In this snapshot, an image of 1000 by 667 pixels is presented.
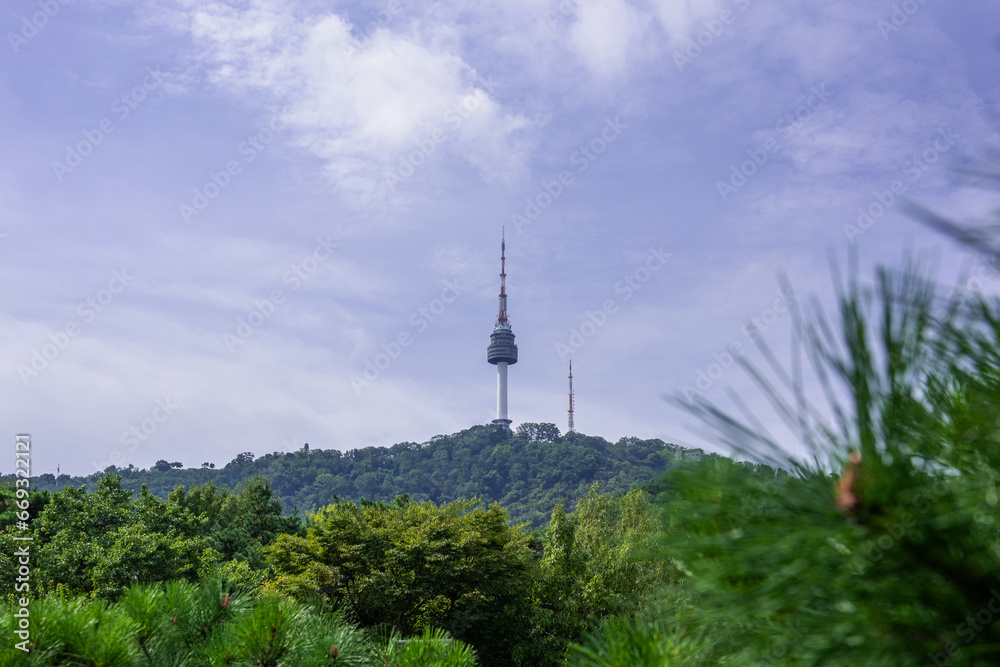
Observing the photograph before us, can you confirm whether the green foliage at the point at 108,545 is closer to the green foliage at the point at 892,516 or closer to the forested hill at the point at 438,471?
the green foliage at the point at 892,516

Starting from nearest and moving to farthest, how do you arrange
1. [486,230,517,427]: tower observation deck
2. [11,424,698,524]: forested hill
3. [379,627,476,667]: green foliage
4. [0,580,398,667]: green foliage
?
[0,580,398,667]: green foliage, [379,627,476,667]: green foliage, [11,424,698,524]: forested hill, [486,230,517,427]: tower observation deck

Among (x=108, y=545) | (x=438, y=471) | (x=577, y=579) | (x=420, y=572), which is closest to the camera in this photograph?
(x=420, y=572)

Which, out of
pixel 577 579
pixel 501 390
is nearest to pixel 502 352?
pixel 501 390

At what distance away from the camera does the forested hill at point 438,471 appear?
88750 millimetres

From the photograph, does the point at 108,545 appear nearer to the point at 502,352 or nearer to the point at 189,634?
the point at 189,634

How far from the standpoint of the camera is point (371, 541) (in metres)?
17.4

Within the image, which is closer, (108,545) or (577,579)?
(108,545)

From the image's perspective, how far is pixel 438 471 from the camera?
104000 mm

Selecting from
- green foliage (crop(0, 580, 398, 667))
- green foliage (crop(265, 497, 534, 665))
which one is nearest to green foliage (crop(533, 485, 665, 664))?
green foliage (crop(265, 497, 534, 665))

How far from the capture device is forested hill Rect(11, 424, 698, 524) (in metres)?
88.8

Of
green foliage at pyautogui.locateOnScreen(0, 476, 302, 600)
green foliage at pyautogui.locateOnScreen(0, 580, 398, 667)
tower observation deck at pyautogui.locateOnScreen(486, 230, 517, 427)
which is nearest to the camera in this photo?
green foliage at pyautogui.locateOnScreen(0, 580, 398, 667)

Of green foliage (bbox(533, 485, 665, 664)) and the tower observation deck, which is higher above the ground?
the tower observation deck

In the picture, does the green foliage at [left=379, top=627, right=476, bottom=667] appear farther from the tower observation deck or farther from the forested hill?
the tower observation deck

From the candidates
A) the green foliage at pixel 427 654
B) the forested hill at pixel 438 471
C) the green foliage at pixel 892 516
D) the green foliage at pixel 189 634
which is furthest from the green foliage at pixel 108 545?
the forested hill at pixel 438 471
